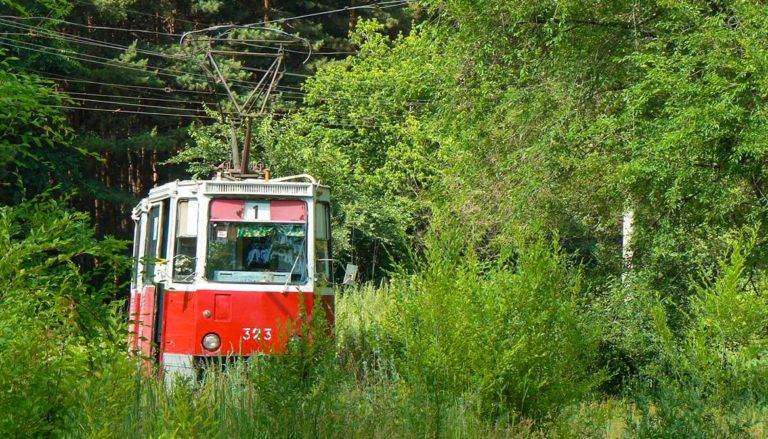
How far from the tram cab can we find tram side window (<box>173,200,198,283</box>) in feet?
0.04

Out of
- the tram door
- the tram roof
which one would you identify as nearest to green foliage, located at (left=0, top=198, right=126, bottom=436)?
the tram roof

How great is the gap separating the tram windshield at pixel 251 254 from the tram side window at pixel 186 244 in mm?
190

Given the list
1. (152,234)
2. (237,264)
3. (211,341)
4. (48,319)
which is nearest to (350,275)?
(237,264)

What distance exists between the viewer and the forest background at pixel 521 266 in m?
5.85

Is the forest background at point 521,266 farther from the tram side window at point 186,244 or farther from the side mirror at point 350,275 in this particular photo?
the tram side window at point 186,244

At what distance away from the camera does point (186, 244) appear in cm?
1259

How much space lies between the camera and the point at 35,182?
1242 inches

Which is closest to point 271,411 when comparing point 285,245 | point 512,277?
point 512,277

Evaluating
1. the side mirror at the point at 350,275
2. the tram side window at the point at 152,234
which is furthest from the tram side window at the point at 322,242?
the tram side window at the point at 152,234

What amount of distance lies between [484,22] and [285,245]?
3.90 metres

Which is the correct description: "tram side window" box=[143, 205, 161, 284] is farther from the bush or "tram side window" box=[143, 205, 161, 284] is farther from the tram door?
the bush

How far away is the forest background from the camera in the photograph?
230 inches

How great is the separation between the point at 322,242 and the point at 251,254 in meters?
Result: 0.84

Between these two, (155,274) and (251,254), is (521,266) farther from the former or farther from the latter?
(155,274)
